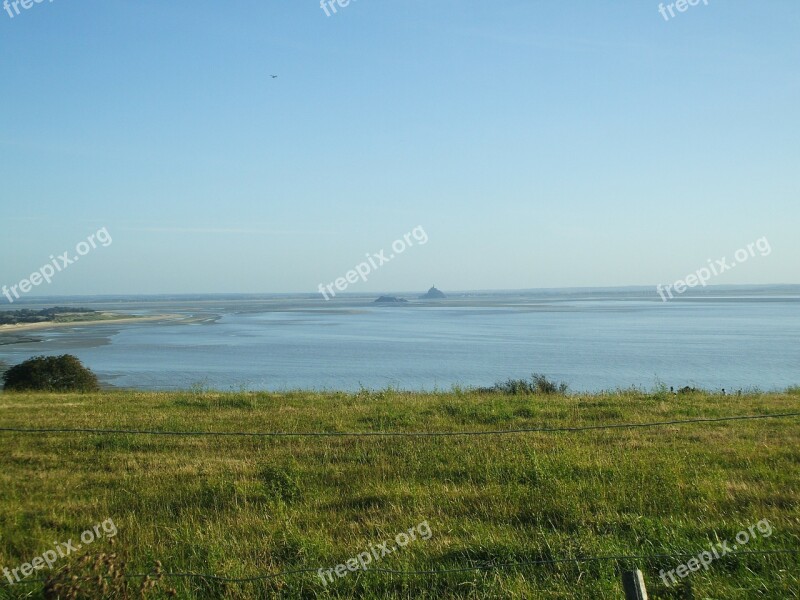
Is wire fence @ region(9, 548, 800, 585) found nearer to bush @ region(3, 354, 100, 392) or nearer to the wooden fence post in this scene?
the wooden fence post

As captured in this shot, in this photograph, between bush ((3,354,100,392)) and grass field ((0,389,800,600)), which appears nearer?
grass field ((0,389,800,600))

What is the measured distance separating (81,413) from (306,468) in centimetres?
816

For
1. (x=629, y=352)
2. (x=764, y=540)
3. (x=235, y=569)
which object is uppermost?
(x=235, y=569)

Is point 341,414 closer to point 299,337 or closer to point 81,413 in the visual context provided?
point 81,413

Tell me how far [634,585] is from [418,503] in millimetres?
3953

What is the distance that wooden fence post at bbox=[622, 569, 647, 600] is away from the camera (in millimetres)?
4469

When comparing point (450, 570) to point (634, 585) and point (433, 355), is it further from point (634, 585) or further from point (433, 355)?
point (433, 355)

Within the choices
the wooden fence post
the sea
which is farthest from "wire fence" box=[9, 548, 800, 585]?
the sea

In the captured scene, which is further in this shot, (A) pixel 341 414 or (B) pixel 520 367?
(B) pixel 520 367

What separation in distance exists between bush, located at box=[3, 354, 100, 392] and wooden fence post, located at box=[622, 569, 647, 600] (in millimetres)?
23922

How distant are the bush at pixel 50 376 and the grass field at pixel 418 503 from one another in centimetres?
1210

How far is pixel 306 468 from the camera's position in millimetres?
9938

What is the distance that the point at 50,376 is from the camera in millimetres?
25953

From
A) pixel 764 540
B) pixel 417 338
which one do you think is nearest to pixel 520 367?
pixel 417 338
